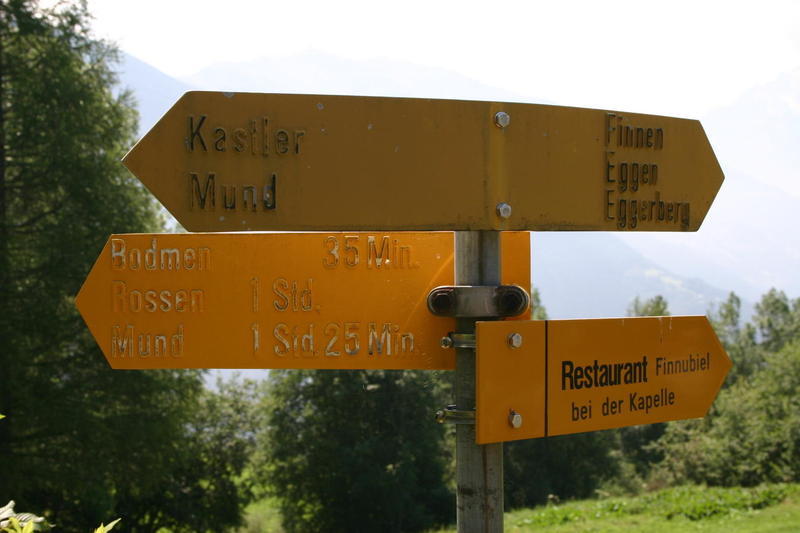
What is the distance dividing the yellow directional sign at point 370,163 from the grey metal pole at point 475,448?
0.15 meters

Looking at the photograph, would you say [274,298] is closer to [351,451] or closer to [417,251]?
[417,251]

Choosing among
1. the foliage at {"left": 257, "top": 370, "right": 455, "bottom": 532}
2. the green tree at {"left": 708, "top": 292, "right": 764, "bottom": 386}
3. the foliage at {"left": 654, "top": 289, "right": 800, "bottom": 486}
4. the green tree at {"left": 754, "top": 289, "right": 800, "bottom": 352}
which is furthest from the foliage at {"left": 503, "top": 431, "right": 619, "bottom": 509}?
the green tree at {"left": 754, "top": 289, "right": 800, "bottom": 352}

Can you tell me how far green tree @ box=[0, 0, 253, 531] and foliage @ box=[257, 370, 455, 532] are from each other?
40.9ft

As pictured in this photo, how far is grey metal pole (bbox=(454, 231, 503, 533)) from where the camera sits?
2.50 meters

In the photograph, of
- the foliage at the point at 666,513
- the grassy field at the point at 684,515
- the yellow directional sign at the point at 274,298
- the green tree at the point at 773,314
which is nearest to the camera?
the yellow directional sign at the point at 274,298

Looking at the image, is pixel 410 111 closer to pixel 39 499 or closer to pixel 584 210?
pixel 584 210

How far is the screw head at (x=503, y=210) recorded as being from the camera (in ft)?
7.72

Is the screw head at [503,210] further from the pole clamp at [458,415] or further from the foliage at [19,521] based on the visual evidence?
the foliage at [19,521]

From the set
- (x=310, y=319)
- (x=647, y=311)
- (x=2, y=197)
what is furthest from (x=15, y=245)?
(x=647, y=311)

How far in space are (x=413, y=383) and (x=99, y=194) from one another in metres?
16.3

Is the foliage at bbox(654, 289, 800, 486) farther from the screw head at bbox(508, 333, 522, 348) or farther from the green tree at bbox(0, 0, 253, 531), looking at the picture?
the screw head at bbox(508, 333, 522, 348)

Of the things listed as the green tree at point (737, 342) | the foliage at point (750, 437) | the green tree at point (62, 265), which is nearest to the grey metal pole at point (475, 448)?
the green tree at point (62, 265)

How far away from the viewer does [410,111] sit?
7.64ft

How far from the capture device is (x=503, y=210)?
2.36 metres
